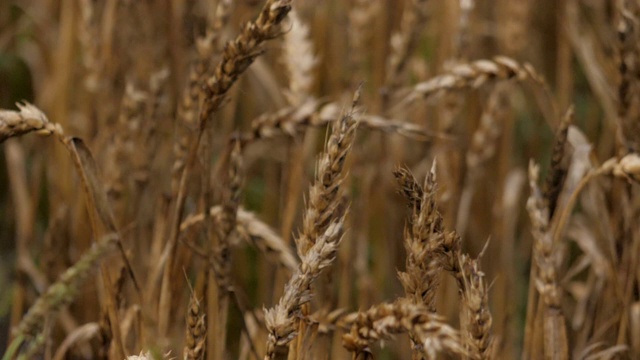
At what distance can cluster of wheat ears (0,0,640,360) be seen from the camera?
90cm

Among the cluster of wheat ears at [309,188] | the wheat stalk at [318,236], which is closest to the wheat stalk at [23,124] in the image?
the cluster of wheat ears at [309,188]

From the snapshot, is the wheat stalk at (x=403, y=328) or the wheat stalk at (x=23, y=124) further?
the wheat stalk at (x=23, y=124)

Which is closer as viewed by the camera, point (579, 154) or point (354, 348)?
point (354, 348)

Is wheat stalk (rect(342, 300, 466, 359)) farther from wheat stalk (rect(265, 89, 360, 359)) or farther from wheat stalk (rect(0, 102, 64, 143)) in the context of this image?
wheat stalk (rect(0, 102, 64, 143))

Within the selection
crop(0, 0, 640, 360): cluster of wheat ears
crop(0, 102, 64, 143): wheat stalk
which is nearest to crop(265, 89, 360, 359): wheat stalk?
crop(0, 0, 640, 360): cluster of wheat ears

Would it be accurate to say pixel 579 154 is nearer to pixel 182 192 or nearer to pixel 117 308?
pixel 182 192

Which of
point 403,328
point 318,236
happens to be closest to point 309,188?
point 318,236

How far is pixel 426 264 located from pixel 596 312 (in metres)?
0.73

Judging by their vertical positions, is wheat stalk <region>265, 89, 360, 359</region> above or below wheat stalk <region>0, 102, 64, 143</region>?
below

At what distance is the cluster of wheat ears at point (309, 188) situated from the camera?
903 millimetres

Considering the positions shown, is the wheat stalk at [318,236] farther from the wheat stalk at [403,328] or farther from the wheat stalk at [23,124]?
the wheat stalk at [23,124]

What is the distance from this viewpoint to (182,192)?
44.7 inches

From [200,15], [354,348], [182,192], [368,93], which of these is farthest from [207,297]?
[368,93]

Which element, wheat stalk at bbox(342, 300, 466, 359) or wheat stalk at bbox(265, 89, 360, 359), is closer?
wheat stalk at bbox(342, 300, 466, 359)
